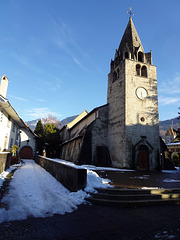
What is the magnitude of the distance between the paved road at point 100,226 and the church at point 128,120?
1394 cm

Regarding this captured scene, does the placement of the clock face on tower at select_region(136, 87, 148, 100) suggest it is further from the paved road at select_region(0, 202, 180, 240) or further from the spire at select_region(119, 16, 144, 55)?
the paved road at select_region(0, 202, 180, 240)

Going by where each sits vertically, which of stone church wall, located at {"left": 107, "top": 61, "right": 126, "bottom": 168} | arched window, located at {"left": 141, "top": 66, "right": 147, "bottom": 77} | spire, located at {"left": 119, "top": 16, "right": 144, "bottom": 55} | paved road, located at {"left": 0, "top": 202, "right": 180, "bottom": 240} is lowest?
paved road, located at {"left": 0, "top": 202, "right": 180, "bottom": 240}

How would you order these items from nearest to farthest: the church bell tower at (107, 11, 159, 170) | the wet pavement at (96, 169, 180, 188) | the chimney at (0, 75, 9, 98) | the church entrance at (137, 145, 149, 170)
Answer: the wet pavement at (96, 169, 180, 188) < the chimney at (0, 75, 9, 98) < the church entrance at (137, 145, 149, 170) < the church bell tower at (107, 11, 159, 170)

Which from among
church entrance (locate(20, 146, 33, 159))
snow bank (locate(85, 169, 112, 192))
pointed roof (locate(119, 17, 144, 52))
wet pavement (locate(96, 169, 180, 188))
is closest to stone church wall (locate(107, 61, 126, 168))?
pointed roof (locate(119, 17, 144, 52))

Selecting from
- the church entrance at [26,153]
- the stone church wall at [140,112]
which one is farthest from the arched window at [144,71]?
the church entrance at [26,153]

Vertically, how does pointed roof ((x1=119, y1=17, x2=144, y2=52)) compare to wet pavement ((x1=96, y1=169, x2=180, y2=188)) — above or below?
above

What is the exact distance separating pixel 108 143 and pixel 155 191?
15.5 m

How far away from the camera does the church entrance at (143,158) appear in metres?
18.3

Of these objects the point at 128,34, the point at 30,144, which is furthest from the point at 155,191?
the point at 30,144

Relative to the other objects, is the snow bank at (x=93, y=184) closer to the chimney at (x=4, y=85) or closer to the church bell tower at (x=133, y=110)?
the church bell tower at (x=133, y=110)

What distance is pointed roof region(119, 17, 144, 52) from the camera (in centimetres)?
2274

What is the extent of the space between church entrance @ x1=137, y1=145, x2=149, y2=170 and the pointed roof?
14.8m

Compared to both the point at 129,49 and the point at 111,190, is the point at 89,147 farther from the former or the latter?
the point at 129,49

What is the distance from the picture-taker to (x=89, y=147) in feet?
65.9
